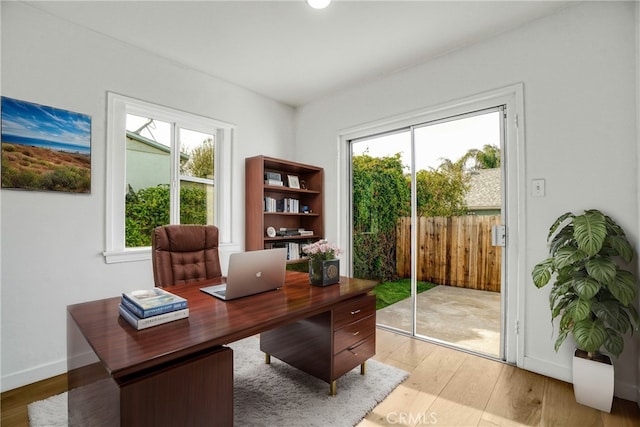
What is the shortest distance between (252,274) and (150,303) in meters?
0.51

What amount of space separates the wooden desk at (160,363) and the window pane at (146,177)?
1423 millimetres

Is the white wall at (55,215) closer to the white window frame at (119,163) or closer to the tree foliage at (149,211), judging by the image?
the white window frame at (119,163)

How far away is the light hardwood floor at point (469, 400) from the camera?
1.72 metres

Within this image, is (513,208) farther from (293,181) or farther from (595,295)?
(293,181)

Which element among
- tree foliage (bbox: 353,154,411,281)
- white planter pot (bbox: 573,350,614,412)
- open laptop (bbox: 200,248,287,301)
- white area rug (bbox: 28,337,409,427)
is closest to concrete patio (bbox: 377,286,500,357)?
tree foliage (bbox: 353,154,411,281)

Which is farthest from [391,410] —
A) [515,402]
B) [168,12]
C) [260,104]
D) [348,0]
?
[260,104]

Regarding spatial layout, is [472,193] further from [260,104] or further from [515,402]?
[260,104]

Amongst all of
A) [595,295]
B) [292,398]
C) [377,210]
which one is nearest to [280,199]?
[377,210]

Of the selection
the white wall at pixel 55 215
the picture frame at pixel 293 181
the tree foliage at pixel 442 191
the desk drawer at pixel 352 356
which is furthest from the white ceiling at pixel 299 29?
the desk drawer at pixel 352 356

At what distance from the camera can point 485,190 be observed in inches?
104

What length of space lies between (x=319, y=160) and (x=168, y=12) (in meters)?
2.11

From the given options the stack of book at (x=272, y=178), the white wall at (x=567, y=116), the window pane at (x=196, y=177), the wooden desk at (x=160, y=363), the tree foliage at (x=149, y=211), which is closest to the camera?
the wooden desk at (x=160, y=363)

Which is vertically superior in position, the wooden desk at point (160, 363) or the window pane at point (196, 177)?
the window pane at point (196, 177)

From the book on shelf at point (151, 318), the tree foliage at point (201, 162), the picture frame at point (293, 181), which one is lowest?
the book on shelf at point (151, 318)
